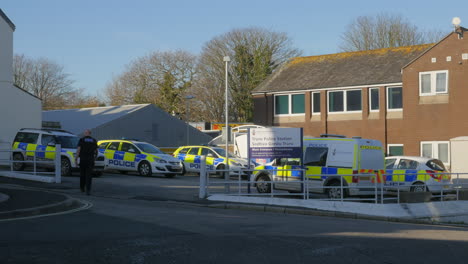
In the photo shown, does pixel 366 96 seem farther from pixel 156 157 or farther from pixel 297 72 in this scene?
pixel 156 157

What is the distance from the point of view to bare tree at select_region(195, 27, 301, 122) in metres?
57.7

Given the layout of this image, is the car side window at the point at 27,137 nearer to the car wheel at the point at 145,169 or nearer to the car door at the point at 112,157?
the car door at the point at 112,157

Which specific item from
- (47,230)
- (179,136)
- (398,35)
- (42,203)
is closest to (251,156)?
(42,203)

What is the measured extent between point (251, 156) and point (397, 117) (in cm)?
1974

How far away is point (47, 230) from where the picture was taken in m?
9.81

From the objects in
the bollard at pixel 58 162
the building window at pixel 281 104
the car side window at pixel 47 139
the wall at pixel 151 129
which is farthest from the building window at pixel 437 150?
the bollard at pixel 58 162

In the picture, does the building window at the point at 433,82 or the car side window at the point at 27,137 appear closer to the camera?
the car side window at the point at 27,137

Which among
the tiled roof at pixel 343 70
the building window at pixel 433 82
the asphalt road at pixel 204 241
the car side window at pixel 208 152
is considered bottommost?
the asphalt road at pixel 204 241

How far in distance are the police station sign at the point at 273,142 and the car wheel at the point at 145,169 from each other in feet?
31.7

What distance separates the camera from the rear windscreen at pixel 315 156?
64.6 ft

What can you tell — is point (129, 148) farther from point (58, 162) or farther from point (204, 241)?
point (204, 241)

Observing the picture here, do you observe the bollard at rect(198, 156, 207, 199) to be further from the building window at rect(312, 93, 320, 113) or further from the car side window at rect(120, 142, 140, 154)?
the building window at rect(312, 93, 320, 113)

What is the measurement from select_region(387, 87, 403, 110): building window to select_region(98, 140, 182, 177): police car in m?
14.8

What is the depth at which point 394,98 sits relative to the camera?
36188mm
